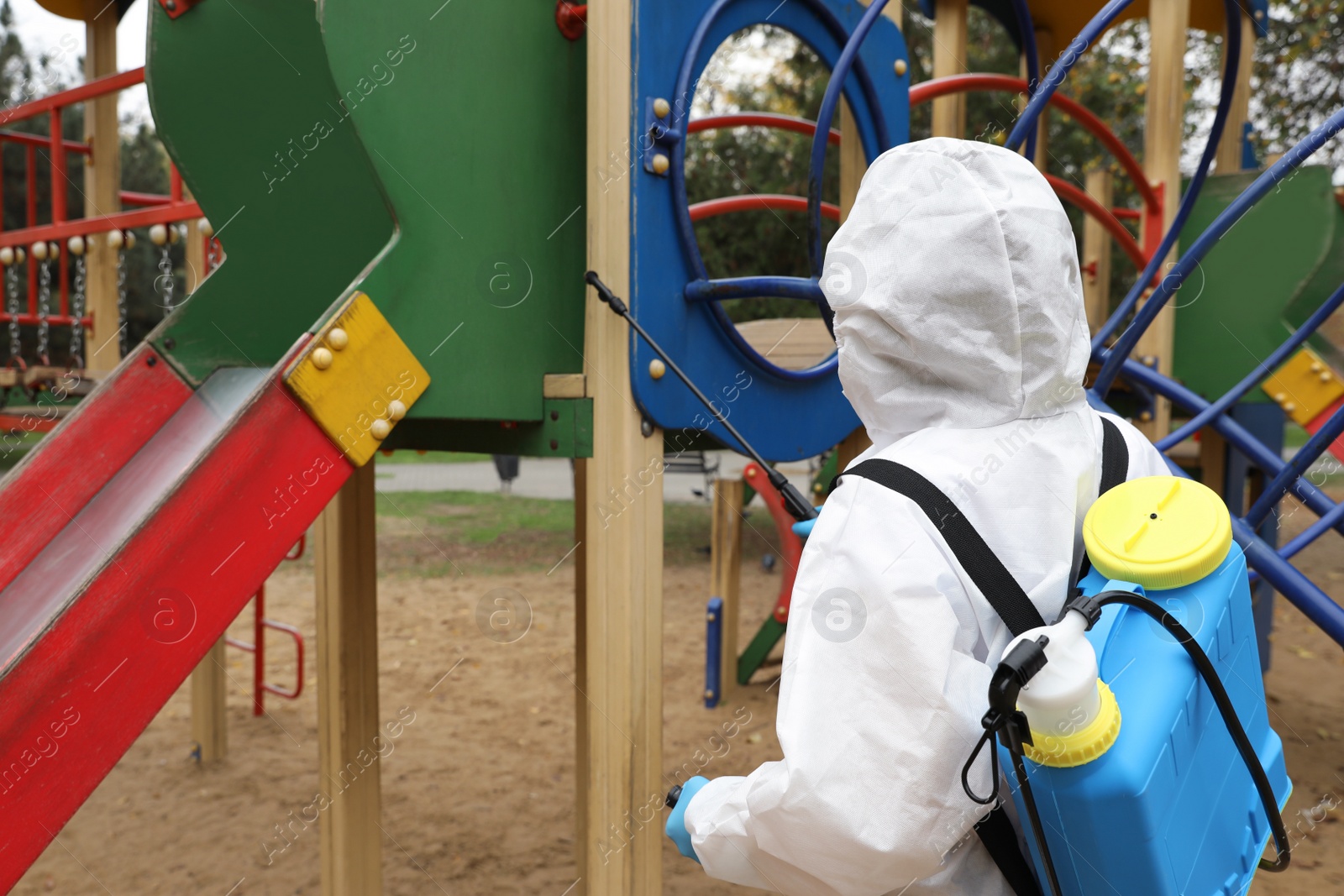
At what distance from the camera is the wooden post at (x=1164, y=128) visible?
12.5ft

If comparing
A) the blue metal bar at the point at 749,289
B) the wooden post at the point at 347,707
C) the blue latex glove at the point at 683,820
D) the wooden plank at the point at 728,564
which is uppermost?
the blue metal bar at the point at 749,289

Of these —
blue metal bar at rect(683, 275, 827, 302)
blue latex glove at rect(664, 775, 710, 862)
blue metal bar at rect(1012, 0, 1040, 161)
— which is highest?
blue metal bar at rect(1012, 0, 1040, 161)

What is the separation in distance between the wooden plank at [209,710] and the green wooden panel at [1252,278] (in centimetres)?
479

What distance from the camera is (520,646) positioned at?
7.17m

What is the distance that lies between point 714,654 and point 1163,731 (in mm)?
4675

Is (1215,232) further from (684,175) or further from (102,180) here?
(102,180)

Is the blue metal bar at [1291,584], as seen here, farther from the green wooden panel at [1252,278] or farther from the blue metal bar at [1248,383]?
the green wooden panel at [1252,278]

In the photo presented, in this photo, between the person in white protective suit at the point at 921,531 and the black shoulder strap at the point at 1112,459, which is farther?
the black shoulder strap at the point at 1112,459

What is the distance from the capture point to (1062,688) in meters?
1.02

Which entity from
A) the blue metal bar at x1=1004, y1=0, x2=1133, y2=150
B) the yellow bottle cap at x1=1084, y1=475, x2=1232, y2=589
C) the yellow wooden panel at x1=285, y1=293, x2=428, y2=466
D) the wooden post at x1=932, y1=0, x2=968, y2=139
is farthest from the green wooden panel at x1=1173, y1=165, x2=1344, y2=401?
the yellow wooden panel at x1=285, y1=293, x2=428, y2=466

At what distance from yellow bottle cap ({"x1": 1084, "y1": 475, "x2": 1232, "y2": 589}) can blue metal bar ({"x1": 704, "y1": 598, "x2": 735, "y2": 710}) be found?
4352 millimetres

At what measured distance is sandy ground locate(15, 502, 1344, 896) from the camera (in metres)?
3.74

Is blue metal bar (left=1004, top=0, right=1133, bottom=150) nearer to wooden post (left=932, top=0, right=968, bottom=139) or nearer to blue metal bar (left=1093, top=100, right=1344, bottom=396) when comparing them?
blue metal bar (left=1093, top=100, right=1344, bottom=396)

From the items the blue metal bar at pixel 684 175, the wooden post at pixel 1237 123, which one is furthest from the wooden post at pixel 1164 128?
the blue metal bar at pixel 684 175
